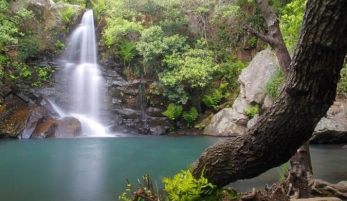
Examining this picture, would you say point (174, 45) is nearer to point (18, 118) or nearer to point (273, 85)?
point (273, 85)

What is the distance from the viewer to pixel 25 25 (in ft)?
63.0

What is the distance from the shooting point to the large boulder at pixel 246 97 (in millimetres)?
15273

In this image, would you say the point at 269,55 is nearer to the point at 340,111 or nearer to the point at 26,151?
the point at 340,111

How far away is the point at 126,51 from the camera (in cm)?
1928

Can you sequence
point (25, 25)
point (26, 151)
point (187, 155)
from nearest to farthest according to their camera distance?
point (187, 155)
point (26, 151)
point (25, 25)

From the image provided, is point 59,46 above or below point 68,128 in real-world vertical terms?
above

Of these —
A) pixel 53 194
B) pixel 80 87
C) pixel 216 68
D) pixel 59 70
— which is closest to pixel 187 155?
pixel 53 194

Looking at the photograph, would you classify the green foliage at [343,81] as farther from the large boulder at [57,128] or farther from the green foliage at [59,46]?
the green foliage at [59,46]

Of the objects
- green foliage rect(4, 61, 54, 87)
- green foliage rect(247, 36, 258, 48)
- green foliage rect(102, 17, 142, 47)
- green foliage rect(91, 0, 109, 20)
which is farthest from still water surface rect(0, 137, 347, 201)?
green foliage rect(91, 0, 109, 20)

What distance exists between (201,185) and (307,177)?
2.32 meters

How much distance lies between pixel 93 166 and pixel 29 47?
12289 mm

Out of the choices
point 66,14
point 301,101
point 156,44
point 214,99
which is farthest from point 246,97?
point 301,101

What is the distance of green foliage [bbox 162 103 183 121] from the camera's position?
17594mm

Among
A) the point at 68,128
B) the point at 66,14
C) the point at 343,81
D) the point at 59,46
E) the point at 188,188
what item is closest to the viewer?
the point at 188,188
